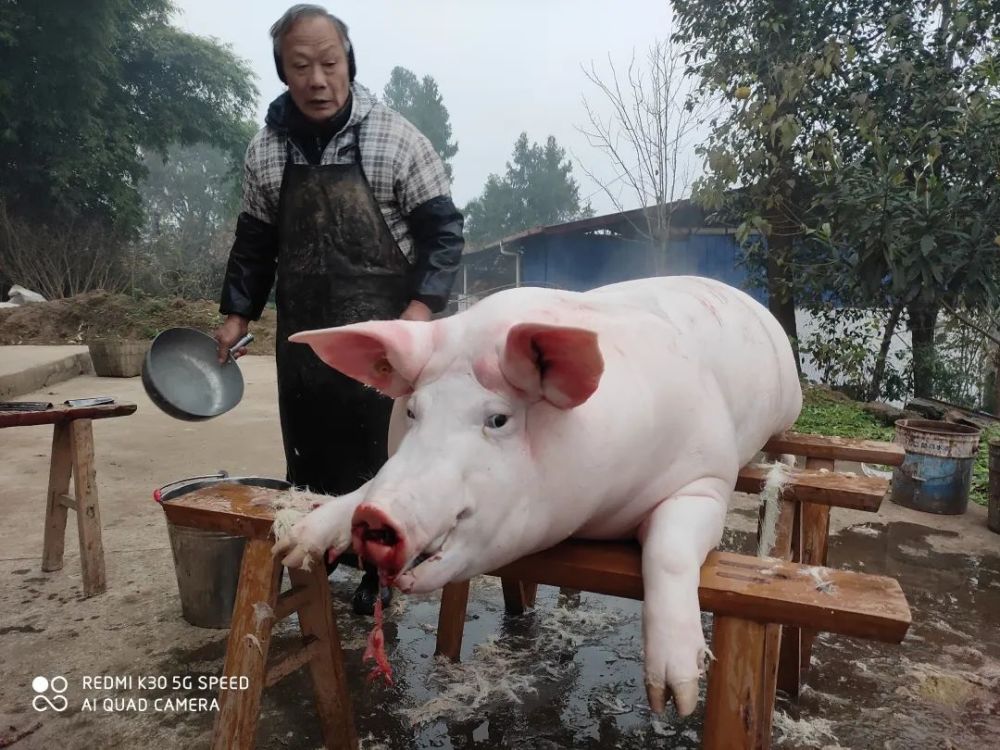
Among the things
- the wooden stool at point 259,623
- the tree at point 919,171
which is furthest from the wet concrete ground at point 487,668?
the tree at point 919,171

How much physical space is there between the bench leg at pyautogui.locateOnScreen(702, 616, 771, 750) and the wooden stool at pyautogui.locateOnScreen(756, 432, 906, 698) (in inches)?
30.7

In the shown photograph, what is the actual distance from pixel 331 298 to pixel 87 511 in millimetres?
1434

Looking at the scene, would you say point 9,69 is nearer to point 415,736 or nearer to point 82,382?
point 82,382

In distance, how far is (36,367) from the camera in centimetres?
755

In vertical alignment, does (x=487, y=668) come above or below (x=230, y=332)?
below

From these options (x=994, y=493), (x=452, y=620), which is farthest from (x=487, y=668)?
(x=994, y=493)

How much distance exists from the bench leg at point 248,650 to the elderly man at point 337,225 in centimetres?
94

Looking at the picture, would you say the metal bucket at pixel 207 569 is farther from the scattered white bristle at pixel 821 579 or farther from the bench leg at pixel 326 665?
the scattered white bristle at pixel 821 579

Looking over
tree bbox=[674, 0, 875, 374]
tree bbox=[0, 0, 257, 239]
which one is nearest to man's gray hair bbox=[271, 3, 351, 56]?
tree bbox=[674, 0, 875, 374]

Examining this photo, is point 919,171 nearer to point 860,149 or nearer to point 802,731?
point 860,149

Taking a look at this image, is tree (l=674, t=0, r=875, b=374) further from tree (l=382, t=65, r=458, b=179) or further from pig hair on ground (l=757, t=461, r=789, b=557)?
tree (l=382, t=65, r=458, b=179)

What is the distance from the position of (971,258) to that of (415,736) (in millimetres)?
4793

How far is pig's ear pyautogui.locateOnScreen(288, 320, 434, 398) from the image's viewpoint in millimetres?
1377

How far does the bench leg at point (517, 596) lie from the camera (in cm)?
278
